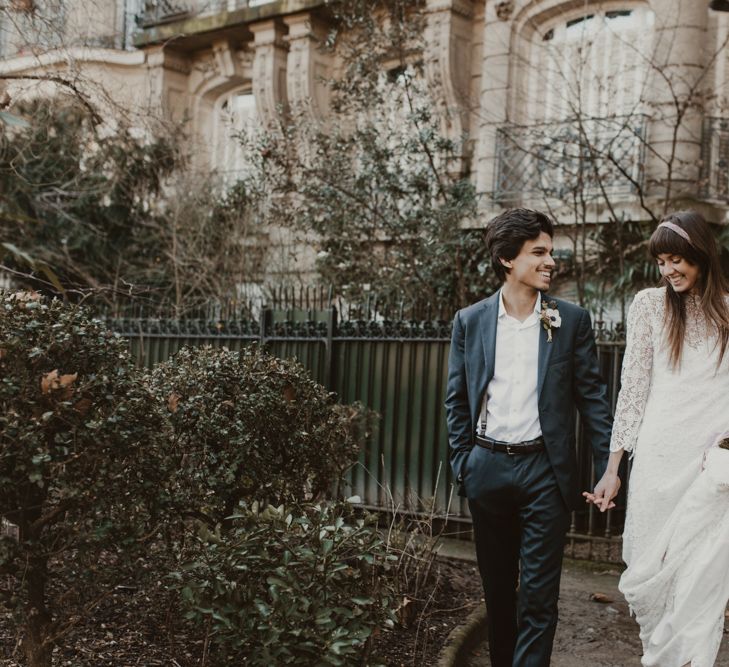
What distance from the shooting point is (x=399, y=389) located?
8367mm

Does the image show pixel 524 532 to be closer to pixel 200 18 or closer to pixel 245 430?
pixel 245 430

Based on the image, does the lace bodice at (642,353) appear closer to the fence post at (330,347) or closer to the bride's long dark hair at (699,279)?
the bride's long dark hair at (699,279)

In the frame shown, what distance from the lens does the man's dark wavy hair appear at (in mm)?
4031

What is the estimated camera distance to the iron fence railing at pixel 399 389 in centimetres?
766

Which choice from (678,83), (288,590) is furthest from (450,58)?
(288,590)

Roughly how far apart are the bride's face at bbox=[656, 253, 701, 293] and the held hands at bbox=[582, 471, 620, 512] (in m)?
0.87

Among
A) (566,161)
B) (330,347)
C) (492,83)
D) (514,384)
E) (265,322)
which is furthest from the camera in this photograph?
(492,83)

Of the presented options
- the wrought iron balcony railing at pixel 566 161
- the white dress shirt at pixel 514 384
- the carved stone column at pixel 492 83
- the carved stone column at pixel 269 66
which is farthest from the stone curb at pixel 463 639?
the carved stone column at pixel 269 66

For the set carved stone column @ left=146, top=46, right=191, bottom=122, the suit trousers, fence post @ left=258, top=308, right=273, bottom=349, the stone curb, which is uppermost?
carved stone column @ left=146, top=46, right=191, bottom=122

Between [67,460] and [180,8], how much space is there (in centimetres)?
1480

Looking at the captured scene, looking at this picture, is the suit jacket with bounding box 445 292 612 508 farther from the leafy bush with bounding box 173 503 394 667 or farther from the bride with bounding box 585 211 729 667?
the leafy bush with bounding box 173 503 394 667

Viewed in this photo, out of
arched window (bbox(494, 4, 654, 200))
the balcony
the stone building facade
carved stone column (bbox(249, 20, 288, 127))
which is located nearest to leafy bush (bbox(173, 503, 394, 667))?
the stone building facade

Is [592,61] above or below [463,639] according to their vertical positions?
above

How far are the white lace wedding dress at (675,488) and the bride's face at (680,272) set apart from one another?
0.09 metres
